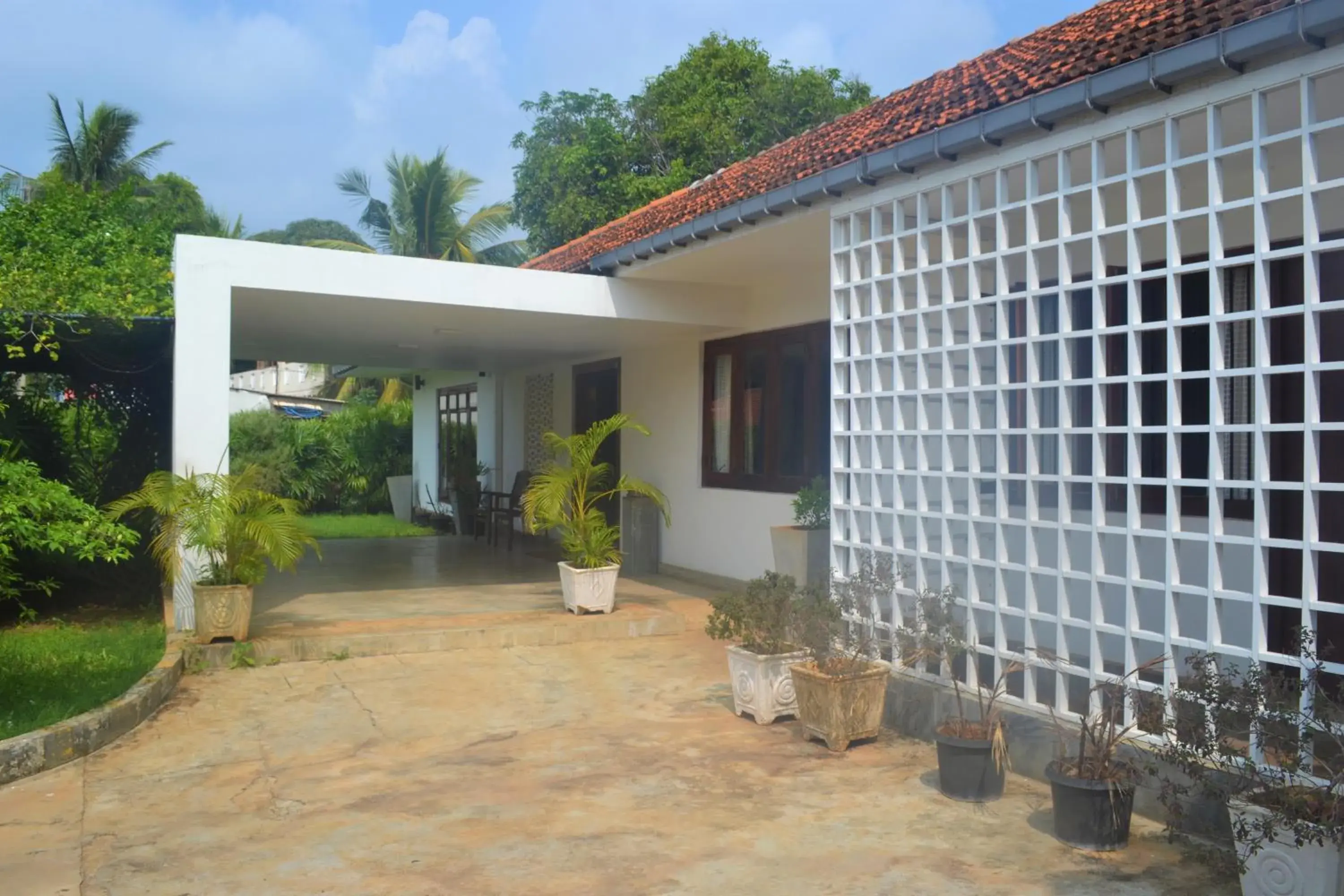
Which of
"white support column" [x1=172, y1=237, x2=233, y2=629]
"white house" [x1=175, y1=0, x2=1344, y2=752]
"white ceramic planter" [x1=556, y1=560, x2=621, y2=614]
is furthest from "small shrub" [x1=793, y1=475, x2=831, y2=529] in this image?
"white support column" [x1=172, y1=237, x2=233, y2=629]

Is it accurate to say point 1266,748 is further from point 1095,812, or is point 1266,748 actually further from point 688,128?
point 688,128

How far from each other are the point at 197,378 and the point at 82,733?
3087mm

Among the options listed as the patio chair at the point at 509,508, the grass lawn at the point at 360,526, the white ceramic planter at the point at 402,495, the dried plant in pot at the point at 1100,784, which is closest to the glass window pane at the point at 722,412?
the patio chair at the point at 509,508

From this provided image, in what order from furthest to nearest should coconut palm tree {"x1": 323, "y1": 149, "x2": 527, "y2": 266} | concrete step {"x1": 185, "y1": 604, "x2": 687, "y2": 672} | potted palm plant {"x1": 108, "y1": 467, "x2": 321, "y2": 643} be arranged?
coconut palm tree {"x1": 323, "y1": 149, "x2": 527, "y2": 266} → concrete step {"x1": 185, "y1": 604, "x2": 687, "y2": 672} → potted palm plant {"x1": 108, "y1": 467, "x2": 321, "y2": 643}

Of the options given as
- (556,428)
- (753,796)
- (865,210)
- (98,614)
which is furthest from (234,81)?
(753,796)

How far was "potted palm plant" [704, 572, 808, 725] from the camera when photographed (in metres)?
5.91

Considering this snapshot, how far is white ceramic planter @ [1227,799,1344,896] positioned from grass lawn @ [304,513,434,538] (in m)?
13.4

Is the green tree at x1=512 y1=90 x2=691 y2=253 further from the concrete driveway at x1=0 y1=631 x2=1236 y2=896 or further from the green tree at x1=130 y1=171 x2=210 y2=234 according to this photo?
the concrete driveway at x1=0 y1=631 x2=1236 y2=896

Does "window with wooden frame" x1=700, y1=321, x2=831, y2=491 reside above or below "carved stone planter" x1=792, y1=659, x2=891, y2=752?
above

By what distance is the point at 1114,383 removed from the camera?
5.06 metres

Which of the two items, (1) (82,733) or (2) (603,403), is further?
(2) (603,403)

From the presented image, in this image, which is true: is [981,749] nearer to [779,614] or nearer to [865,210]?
[779,614]

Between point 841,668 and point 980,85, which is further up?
point 980,85

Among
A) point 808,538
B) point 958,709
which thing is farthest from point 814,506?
point 958,709
